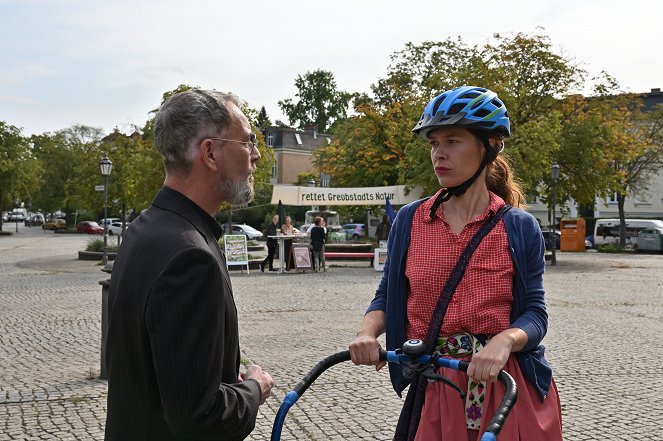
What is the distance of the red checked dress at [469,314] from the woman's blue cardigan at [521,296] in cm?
2

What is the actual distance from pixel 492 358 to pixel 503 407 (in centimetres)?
24

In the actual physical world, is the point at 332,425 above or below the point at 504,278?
below

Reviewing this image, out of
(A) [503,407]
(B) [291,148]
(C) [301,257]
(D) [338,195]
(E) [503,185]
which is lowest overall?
(C) [301,257]

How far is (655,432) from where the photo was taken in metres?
6.03

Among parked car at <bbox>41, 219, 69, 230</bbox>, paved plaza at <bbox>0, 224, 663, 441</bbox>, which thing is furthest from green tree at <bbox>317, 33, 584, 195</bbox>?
parked car at <bbox>41, 219, 69, 230</bbox>

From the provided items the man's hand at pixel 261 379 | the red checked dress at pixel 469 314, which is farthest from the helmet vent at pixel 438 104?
the man's hand at pixel 261 379

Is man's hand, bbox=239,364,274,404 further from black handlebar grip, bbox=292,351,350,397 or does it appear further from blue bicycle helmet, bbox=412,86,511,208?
blue bicycle helmet, bbox=412,86,511,208

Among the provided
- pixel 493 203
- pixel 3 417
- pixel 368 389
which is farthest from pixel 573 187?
pixel 493 203

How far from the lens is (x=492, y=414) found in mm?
2516

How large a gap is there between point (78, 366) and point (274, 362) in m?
2.07

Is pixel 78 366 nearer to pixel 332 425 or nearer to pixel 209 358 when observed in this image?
pixel 332 425

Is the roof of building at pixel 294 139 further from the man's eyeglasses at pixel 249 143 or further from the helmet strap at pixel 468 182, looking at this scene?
the man's eyeglasses at pixel 249 143

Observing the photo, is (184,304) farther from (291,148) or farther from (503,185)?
(291,148)

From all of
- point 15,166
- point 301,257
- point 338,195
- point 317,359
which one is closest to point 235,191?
point 317,359
